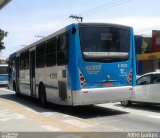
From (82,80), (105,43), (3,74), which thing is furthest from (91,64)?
(3,74)

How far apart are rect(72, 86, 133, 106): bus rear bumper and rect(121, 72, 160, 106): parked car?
1236mm

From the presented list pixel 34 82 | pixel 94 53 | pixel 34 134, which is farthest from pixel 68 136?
pixel 34 82

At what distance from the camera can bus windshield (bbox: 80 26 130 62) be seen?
12195 millimetres

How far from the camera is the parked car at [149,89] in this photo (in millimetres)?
13781

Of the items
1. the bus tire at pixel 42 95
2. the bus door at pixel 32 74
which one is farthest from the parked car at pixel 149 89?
the bus door at pixel 32 74

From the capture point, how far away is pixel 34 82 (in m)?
17.2

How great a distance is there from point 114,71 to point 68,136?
482 cm

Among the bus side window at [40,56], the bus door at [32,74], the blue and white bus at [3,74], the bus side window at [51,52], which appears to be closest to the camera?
the bus side window at [51,52]

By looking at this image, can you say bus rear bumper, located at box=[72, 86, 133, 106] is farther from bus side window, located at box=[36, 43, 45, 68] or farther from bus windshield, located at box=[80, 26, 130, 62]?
bus side window, located at box=[36, 43, 45, 68]

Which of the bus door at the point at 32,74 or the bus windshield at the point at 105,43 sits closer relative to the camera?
the bus windshield at the point at 105,43

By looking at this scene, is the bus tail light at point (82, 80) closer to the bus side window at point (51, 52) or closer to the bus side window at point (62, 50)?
the bus side window at point (62, 50)

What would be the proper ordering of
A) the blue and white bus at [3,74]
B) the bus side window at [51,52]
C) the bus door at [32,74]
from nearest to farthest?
the bus side window at [51,52] → the bus door at [32,74] → the blue and white bus at [3,74]

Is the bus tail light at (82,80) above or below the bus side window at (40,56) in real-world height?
below

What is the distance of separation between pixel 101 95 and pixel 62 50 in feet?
7.23
